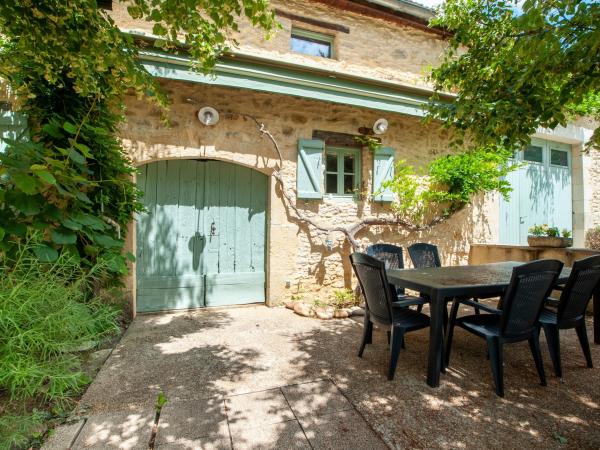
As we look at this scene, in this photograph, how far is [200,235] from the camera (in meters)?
4.32

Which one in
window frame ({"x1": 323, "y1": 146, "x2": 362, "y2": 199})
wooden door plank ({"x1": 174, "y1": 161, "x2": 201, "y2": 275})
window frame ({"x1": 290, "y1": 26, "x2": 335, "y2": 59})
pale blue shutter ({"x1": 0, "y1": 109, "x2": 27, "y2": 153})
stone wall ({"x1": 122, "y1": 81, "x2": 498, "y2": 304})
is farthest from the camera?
window frame ({"x1": 290, "y1": 26, "x2": 335, "y2": 59})

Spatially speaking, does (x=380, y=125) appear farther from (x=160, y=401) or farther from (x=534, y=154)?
(x=160, y=401)

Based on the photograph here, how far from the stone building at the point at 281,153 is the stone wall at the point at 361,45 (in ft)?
0.07

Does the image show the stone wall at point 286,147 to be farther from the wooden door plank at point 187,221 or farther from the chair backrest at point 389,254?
the chair backrest at point 389,254

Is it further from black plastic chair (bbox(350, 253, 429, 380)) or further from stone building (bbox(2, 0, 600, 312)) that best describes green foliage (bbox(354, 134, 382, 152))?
black plastic chair (bbox(350, 253, 429, 380))

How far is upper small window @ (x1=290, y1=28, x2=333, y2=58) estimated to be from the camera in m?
5.00

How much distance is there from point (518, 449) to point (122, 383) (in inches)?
104

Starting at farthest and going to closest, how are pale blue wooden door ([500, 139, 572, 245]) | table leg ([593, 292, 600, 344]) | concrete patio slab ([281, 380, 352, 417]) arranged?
1. pale blue wooden door ([500, 139, 572, 245])
2. table leg ([593, 292, 600, 344])
3. concrete patio slab ([281, 380, 352, 417])

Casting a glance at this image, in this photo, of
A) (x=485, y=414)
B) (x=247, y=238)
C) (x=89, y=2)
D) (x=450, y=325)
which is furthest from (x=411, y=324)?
(x=89, y=2)

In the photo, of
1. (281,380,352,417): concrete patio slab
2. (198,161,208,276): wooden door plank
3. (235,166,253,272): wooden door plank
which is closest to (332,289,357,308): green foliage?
(235,166,253,272): wooden door plank

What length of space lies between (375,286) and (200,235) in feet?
8.89

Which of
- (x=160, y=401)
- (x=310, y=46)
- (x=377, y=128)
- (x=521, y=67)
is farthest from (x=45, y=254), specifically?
(x=310, y=46)

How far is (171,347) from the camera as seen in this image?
10.1ft

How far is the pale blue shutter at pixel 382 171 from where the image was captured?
16.1ft
